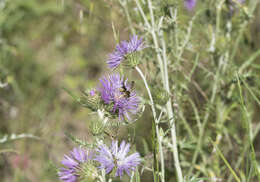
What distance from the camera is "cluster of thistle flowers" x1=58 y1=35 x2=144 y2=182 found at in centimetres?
73

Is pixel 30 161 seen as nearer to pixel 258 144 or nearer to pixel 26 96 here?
pixel 26 96

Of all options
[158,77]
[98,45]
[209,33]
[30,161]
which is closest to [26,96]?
[30,161]

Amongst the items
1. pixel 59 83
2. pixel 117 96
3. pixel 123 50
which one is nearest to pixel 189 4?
pixel 123 50

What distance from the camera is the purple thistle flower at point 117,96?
33.2 inches

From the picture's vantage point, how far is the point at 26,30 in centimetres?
289

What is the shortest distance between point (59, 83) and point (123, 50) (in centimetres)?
176

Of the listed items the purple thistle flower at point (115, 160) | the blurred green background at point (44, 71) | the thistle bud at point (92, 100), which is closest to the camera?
the purple thistle flower at point (115, 160)

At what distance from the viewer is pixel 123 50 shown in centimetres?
88

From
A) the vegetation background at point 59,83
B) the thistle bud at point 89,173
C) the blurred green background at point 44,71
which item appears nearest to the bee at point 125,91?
the thistle bud at point 89,173

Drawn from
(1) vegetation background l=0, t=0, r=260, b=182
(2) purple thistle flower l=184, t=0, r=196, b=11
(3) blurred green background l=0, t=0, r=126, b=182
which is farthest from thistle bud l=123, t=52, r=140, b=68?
(3) blurred green background l=0, t=0, r=126, b=182

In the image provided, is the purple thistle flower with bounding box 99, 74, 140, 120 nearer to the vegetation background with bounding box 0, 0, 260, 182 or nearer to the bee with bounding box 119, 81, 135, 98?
the bee with bounding box 119, 81, 135, 98

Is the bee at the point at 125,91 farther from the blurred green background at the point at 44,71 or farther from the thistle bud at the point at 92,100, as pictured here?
the blurred green background at the point at 44,71

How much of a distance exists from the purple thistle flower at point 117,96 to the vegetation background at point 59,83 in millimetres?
423

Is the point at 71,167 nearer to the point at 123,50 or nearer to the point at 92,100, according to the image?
the point at 92,100
